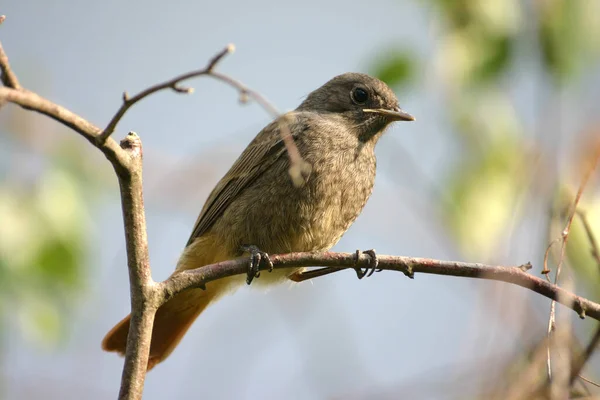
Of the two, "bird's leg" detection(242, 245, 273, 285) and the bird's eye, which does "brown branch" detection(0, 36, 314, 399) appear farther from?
the bird's eye

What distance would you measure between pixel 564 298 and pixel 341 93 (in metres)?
3.17

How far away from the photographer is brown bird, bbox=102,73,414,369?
4.63 metres

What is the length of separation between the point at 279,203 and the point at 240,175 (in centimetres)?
54

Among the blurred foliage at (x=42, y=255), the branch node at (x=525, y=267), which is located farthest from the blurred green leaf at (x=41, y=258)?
the branch node at (x=525, y=267)

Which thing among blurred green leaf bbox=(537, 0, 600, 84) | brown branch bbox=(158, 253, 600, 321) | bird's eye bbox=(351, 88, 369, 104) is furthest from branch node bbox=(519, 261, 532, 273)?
bird's eye bbox=(351, 88, 369, 104)

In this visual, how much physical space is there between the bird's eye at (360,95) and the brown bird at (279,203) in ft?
0.37

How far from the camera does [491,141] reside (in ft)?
13.3

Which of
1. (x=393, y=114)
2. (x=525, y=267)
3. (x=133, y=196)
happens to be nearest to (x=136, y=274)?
(x=133, y=196)

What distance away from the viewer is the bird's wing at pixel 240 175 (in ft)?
16.2

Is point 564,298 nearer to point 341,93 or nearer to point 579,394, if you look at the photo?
point 579,394

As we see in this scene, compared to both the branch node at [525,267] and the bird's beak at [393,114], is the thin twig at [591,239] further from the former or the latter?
the bird's beak at [393,114]

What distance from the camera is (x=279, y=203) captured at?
183 inches

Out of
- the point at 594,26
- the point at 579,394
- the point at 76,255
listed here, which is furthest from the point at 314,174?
the point at 579,394

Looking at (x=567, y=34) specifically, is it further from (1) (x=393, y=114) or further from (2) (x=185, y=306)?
(2) (x=185, y=306)
